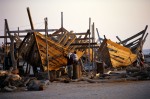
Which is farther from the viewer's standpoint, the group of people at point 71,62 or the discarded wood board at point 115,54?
the discarded wood board at point 115,54

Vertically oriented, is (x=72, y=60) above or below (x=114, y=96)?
above

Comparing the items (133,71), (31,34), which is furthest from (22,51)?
(133,71)

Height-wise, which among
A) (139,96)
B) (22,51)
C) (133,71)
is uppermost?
(22,51)

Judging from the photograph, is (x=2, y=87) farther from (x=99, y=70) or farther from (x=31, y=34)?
(x=99, y=70)

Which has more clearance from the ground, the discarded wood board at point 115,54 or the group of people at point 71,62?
the discarded wood board at point 115,54

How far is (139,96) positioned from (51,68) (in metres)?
8.45

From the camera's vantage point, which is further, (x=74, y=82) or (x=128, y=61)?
(x=128, y=61)

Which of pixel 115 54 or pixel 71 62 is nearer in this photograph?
pixel 71 62

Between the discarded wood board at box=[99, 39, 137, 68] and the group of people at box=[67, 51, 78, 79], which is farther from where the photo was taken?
the discarded wood board at box=[99, 39, 137, 68]

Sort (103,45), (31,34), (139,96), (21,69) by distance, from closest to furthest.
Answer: (139,96)
(31,34)
(21,69)
(103,45)

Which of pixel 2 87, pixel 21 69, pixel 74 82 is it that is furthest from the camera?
pixel 21 69

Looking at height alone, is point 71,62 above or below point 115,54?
below

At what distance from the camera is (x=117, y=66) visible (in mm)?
25812

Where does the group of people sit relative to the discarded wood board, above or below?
below
